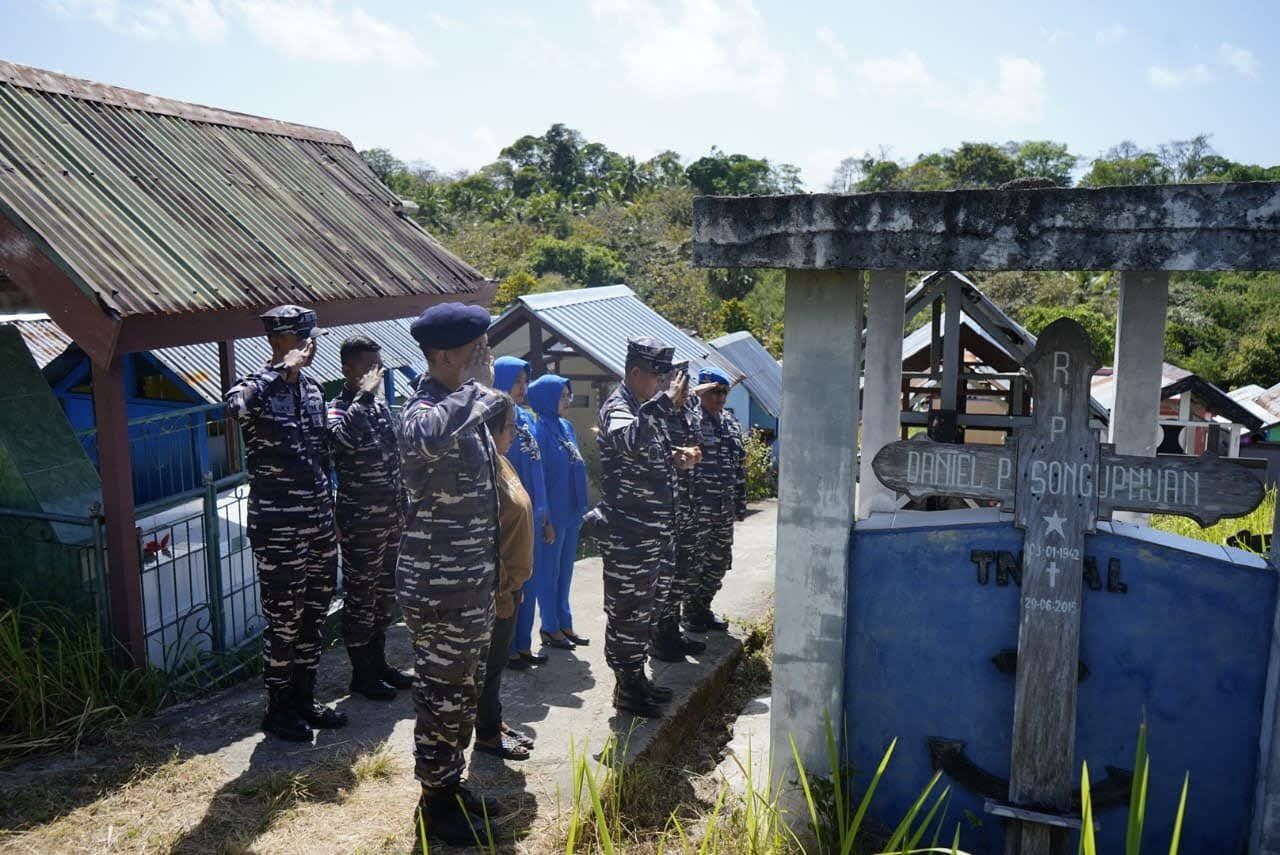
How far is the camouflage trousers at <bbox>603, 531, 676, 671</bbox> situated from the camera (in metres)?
4.83

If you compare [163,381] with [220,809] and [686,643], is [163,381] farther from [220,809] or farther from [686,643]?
[220,809]

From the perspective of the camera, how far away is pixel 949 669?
3523 millimetres

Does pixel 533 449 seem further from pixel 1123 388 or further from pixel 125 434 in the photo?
pixel 1123 388

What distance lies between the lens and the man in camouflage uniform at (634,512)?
4840 millimetres

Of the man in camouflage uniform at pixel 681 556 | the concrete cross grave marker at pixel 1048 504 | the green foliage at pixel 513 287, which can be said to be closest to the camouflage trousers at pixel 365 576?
the man in camouflage uniform at pixel 681 556

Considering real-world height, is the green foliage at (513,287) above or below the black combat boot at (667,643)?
above

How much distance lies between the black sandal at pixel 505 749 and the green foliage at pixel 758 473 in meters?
8.01

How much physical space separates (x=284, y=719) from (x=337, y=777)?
0.49 m

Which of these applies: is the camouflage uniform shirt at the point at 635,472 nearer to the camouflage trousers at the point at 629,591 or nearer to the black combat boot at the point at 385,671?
the camouflage trousers at the point at 629,591

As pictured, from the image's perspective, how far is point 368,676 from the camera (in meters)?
5.02

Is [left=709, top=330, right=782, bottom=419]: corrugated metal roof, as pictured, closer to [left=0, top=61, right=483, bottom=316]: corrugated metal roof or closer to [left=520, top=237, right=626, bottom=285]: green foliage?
[left=0, top=61, right=483, bottom=316]: corrugated metal roof

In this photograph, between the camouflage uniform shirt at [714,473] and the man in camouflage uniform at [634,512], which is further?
the camouflage uniform shirt at [714,473]

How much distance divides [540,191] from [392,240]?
1665 inches

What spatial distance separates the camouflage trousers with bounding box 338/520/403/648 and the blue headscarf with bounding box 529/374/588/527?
1060 mm
